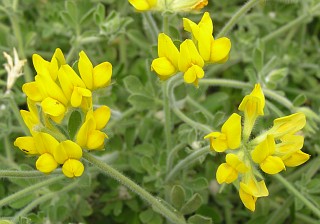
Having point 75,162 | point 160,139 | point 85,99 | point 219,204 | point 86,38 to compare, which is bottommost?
point 219,204

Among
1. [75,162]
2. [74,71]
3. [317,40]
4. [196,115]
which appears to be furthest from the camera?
[317,40]

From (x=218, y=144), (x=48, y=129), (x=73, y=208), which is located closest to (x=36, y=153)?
(x=48, y=129)

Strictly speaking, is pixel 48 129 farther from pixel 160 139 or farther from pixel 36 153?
pixel 160 139

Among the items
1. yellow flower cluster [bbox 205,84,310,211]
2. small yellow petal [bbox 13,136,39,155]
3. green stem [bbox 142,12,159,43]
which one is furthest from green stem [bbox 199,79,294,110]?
small yellow petal [bbox 13,136,39,155]

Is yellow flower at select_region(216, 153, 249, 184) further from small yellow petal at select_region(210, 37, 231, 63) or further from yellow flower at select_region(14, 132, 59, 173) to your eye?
yellow flower at select_region(14, 132, 59, 173)

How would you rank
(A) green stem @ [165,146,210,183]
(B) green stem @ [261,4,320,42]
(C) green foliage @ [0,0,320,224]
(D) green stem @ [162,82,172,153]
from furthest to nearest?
(B) green stem @ [261,4,320,42]
(C) green foliage @ [0,0,320,224]
(D) green stem @ [162,82,172,153]
(A) green stem @ [165,146,210,183]

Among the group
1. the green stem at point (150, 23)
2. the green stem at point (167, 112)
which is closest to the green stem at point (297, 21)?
the green stem at point (150, 23)
